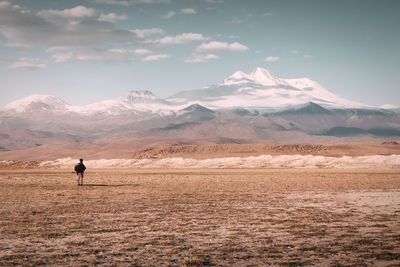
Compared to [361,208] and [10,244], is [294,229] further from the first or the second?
[10,244]

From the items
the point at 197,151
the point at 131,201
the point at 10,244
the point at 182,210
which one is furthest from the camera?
the point at 197,151

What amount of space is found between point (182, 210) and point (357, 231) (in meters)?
9.88

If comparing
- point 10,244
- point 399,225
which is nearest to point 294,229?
point 399,225

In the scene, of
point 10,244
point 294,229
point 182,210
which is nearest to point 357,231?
point 294,229

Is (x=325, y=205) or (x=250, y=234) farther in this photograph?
(x=325, y=205)

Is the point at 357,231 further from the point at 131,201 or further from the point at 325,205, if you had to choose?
the point at 131,201

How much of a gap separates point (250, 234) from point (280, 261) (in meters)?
4.41

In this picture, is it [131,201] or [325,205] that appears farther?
[131,201]

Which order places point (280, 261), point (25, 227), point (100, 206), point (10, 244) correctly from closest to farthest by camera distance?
point (280, 261), point (10, 244), point (25, 227), point (100, 206)

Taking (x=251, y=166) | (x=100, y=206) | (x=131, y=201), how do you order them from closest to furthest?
(x=100, y=206)
(x=131, y=201)
(x=251, y=166)

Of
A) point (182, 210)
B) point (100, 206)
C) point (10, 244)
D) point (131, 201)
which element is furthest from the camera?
point (131, 201)

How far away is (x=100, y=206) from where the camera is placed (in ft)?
88.4

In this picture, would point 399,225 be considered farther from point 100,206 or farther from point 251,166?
point 251,166

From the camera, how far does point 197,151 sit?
13488cm
